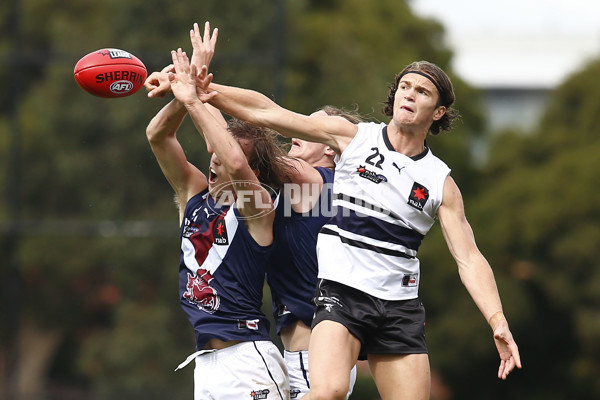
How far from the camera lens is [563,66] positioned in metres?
40.0

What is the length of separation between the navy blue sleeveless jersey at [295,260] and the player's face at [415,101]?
24.6 inches

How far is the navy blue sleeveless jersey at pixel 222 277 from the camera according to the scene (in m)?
4.88

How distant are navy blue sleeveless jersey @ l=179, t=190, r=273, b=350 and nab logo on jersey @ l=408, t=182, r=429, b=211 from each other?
28.9 inches

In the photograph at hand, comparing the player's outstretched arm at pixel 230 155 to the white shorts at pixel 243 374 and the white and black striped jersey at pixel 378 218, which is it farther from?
the white shorts at pixel 243 374

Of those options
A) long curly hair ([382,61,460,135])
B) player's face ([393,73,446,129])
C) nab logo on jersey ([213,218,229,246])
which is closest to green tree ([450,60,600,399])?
long curly hair ([382,61,460,135])

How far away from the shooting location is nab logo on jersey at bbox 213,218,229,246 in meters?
4.91

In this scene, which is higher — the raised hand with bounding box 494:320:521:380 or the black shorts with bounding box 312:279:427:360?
the black shorts with bounding box 312:279:427:360

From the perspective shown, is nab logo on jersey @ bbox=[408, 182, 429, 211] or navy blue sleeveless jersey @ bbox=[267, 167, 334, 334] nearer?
nab logo on jersey @ bbox=[408, 182, 429, 211]

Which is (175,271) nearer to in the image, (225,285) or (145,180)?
(145,180)

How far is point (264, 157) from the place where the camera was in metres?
5.08

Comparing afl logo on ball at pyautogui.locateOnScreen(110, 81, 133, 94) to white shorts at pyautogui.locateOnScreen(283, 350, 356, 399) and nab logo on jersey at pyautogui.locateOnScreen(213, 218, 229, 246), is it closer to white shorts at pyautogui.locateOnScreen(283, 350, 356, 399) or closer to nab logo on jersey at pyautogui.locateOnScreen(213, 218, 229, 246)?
nab logo on jersey at pyautogui.locateOnScreen(213, 218, 229, 246)

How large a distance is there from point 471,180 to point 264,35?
7698 millimetres

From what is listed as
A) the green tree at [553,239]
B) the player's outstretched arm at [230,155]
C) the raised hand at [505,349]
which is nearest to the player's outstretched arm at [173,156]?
the player's outstretched arm at [230,155]

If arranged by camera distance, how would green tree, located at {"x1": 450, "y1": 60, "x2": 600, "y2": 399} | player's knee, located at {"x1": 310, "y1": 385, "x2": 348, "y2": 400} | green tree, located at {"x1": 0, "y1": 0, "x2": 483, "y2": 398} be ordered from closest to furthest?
player's knee, located at {"x1": 310, "y1": 385, "x2": 348, "y2": 400} → green tree, located at {"x1": 0, "y1": 0, "x2": 483, "y2": 398} → green tree, located at {"x1": 450, "y1": 60, "x2": 600, "y2": 399}
